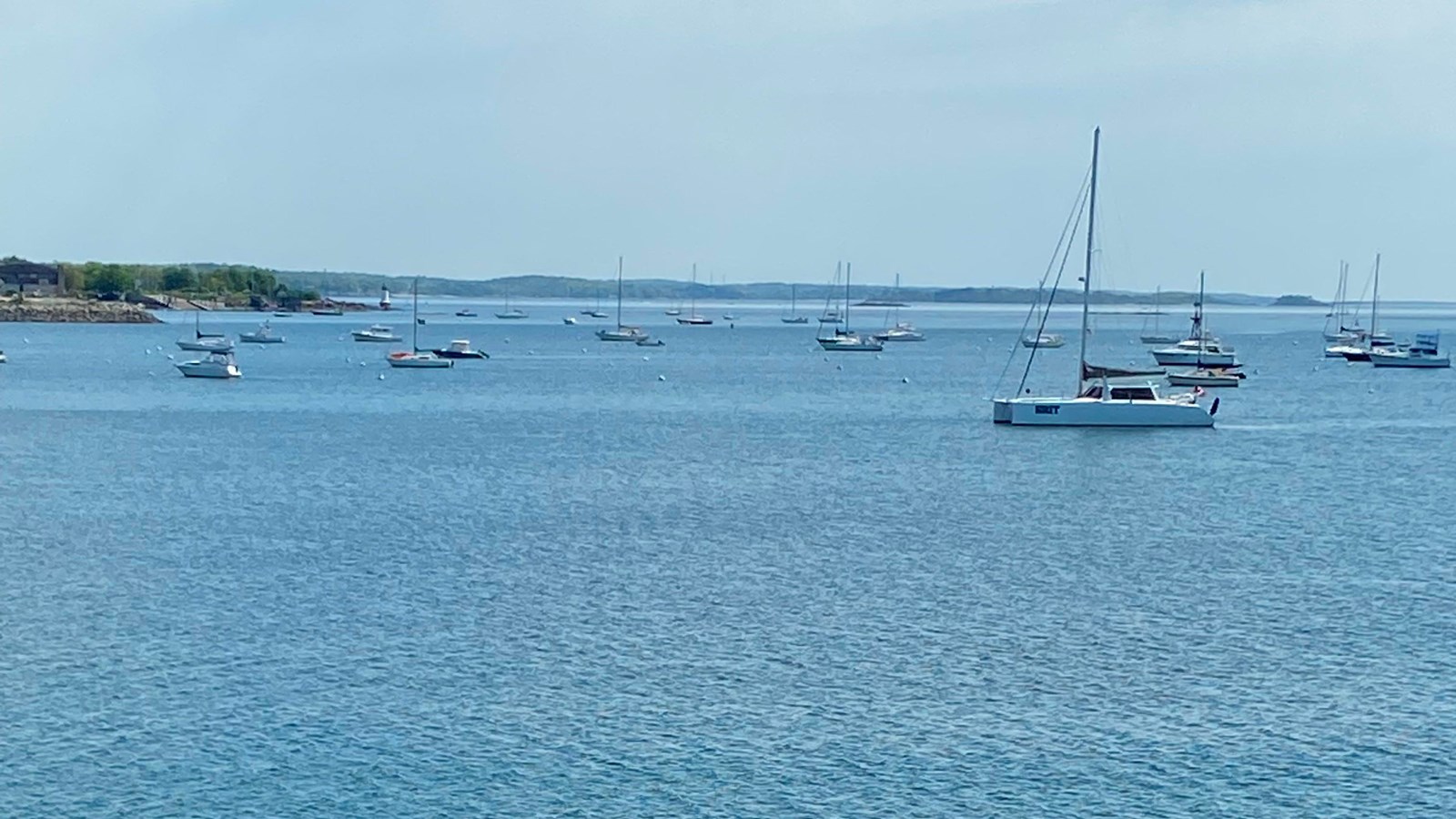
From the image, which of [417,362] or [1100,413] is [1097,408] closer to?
[1100,413]

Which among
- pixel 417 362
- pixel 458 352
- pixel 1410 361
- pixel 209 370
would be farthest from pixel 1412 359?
pixel 209 370

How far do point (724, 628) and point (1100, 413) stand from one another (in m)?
42.1

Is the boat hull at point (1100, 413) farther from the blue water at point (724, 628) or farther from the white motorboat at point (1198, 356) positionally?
the white motorboat at point (1198, 356)

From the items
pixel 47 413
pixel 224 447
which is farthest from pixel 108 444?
pixel 47 413

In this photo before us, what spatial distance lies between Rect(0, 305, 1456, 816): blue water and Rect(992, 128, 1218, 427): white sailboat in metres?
1.90

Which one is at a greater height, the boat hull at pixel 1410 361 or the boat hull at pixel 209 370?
the boat hull at pixel 1410 361

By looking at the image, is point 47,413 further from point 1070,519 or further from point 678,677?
point 678,677

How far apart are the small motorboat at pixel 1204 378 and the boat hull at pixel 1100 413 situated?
2919 cm

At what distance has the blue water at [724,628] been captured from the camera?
26172 millimetres

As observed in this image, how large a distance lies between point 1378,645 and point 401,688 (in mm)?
16763

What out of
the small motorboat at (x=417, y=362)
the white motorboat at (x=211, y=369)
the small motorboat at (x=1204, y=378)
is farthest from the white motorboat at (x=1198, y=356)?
the white motorboat at (x=211, y=369)

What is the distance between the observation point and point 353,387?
10744 centimetres

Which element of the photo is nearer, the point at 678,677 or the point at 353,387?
the point at 678,677

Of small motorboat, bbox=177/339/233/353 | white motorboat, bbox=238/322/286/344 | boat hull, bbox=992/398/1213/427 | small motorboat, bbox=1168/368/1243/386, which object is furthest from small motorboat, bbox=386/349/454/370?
boat hull, bbox=992/398/1213/427
